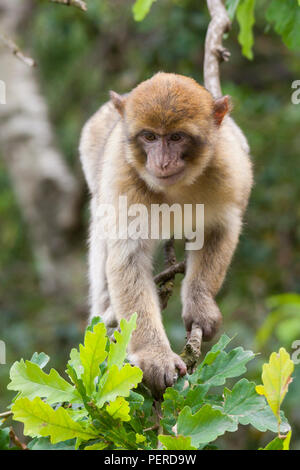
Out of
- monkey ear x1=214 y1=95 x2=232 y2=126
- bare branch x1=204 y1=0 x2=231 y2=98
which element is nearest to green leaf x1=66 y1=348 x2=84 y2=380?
monkey ear x1=214 y1=95 x2=232 y2=126

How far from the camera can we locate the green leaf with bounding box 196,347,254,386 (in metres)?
2.36

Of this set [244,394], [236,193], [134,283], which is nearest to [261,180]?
[236,193]

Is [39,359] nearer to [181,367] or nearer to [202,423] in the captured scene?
[202,423]

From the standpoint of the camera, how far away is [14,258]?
10688 millimetres

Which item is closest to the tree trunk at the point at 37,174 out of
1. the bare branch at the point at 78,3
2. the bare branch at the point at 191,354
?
the bare branch at the point at 78,3

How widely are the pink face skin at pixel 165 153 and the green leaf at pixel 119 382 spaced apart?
167 cm

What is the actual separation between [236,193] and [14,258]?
718 centimetres

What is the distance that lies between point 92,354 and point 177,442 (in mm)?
461

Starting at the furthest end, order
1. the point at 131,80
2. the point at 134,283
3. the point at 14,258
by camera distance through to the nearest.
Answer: the point at 14,258
the point at 131,80
the point at 134,283

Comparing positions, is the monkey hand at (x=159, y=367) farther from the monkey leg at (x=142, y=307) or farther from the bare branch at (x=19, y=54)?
the bare branch at (x=19, y=54)

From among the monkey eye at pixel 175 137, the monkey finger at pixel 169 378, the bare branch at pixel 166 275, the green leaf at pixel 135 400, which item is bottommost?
the green leaf at pixel 135 400

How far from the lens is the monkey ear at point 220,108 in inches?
154

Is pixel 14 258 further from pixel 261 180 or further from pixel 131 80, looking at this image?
pixel 261 180

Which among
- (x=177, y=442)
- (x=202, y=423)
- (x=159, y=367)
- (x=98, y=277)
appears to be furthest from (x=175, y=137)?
(x=177, y=442)
